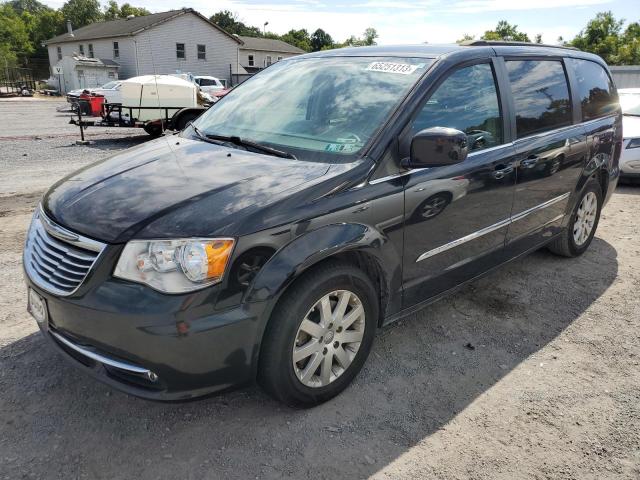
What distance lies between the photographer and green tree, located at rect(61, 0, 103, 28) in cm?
7600

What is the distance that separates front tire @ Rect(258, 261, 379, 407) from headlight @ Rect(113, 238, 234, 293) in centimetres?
40

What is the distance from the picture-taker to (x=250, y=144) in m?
3.15

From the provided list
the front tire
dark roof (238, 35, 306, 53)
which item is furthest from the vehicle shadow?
dark roof (238, 35, 306, 53)

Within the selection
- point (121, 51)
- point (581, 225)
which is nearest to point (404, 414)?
point (581, 225)

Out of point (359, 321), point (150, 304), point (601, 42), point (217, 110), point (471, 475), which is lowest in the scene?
point (471, 475)

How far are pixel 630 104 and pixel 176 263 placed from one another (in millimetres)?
10020

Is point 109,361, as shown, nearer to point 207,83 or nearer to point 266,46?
point 207,83

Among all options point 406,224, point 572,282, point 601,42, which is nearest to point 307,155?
point 406,224

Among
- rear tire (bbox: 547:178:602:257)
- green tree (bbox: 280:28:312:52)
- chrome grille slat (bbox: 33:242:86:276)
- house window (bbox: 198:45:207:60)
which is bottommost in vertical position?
rear tire (bbox: 547:178:602:257)

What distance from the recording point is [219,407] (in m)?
2.81

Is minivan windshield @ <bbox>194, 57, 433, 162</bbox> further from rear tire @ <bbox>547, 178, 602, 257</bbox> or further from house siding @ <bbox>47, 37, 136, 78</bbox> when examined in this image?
house siding @ <bbox>47, 37, 136, 78</bbox>

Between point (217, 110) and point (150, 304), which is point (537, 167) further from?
point (150, 304)

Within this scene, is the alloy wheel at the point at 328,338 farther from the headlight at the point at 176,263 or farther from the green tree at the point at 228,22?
the green tree at the point at 228,22

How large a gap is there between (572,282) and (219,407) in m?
3.35
